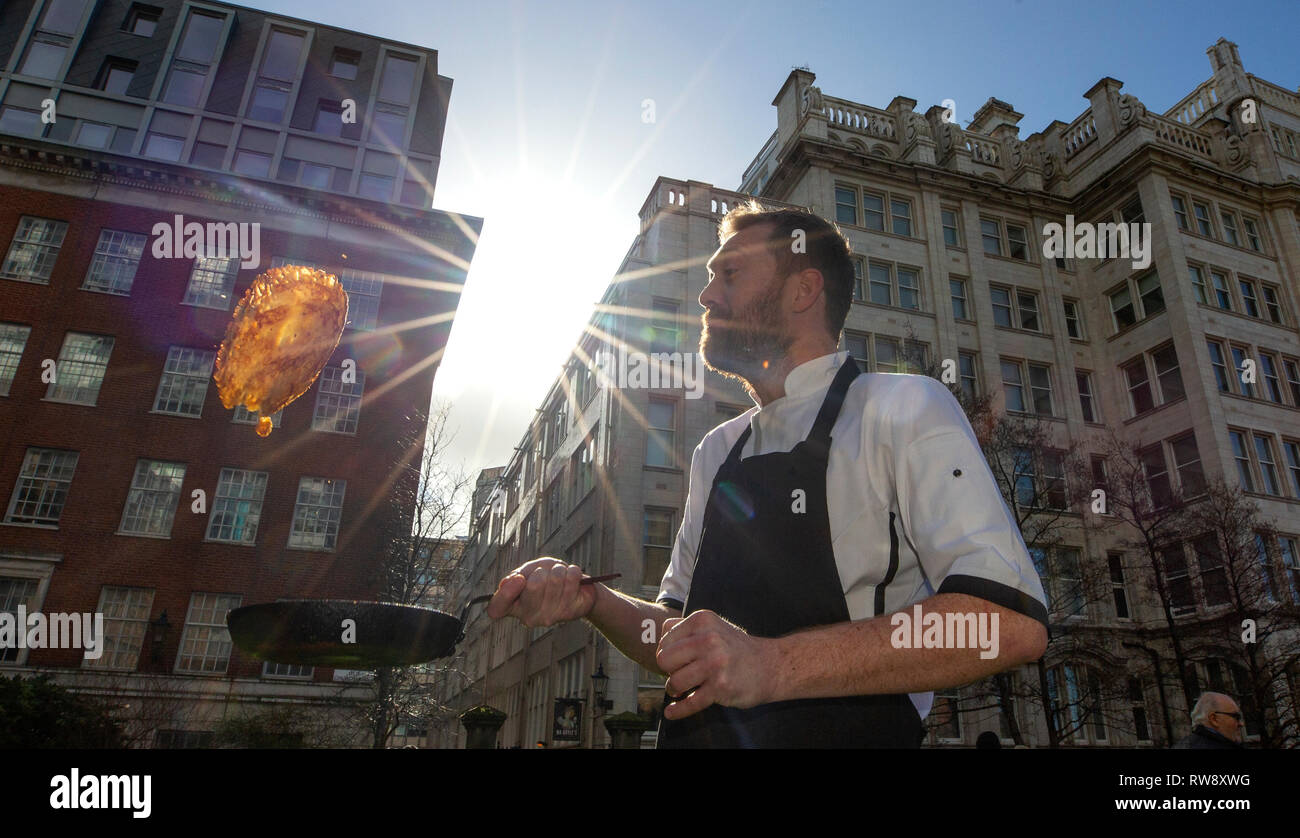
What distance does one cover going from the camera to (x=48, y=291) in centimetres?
3075

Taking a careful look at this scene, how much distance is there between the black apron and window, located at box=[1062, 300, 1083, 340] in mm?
40313

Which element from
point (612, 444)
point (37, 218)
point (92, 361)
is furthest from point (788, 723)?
point (37, 218)

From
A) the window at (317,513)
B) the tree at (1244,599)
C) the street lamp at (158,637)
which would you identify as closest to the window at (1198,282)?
the tree at (1244,599)

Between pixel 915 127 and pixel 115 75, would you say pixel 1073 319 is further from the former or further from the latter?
pixel 115 75

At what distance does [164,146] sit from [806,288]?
43.2m

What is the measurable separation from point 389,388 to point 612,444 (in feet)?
32.9

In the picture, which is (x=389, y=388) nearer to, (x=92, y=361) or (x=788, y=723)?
(x=92, y=361)

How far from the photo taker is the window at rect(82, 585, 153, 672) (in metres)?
26.0

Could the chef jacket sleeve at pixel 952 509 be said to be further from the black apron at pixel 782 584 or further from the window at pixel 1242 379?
the window at pixel 1242 379

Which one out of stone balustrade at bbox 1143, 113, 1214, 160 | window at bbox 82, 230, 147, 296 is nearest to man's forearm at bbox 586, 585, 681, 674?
window at bbox 82, 230, 147, 296

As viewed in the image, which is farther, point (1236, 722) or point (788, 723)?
point (1236, 722)

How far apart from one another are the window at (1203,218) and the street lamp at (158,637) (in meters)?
47.8

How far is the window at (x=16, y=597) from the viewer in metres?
25.9

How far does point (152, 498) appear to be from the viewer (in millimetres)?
28609
